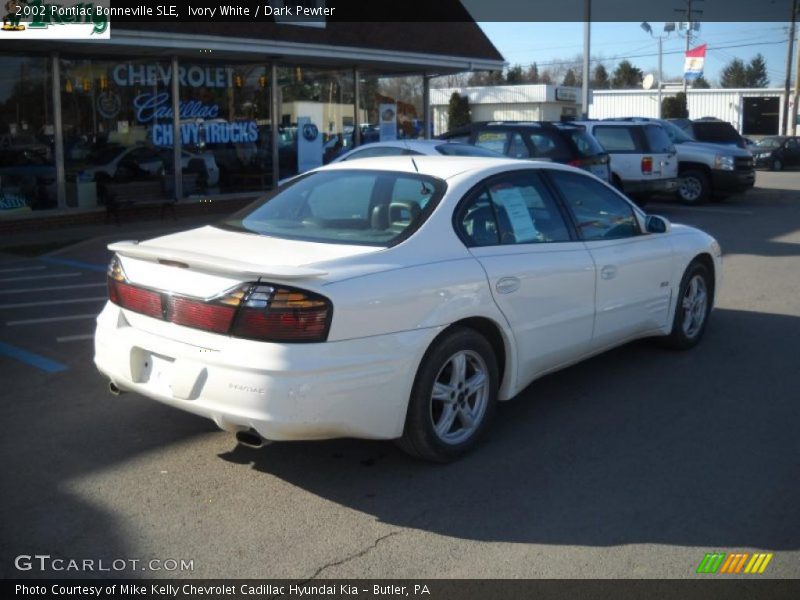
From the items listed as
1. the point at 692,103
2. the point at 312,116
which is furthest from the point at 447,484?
the point at 692,103

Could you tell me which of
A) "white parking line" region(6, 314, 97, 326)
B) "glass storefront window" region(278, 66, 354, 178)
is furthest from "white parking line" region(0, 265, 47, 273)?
"glass storefront window" region(278, 66, 354, 178)

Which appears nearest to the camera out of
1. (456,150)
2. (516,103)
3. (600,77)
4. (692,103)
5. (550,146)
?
(456,150)

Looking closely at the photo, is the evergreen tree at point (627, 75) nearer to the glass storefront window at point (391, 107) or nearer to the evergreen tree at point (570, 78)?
the evergreen tree at point (570, 78)

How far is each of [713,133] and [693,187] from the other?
6.62 m

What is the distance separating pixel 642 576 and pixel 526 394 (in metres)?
2.49

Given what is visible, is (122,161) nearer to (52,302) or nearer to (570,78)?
(52,302)

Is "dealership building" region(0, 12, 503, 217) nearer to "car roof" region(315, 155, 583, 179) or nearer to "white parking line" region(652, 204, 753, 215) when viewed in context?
"white parking line" region(652, 204, 753, 215)

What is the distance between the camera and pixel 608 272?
6.05 m

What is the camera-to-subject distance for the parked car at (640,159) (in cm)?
1770

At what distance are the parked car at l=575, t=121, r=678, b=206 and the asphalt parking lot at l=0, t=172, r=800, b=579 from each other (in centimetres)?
1117

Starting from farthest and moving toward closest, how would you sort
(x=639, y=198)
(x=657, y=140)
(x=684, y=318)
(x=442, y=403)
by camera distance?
1. (x=639, y=198)
2. (x=657, y=140)
3. (x=684, y=318)
4. (x=442, y=403)

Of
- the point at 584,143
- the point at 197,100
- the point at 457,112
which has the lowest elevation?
the point at 584,143

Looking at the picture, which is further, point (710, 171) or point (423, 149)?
point (710, 171)

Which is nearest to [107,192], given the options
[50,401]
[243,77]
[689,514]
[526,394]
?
[243,77]
